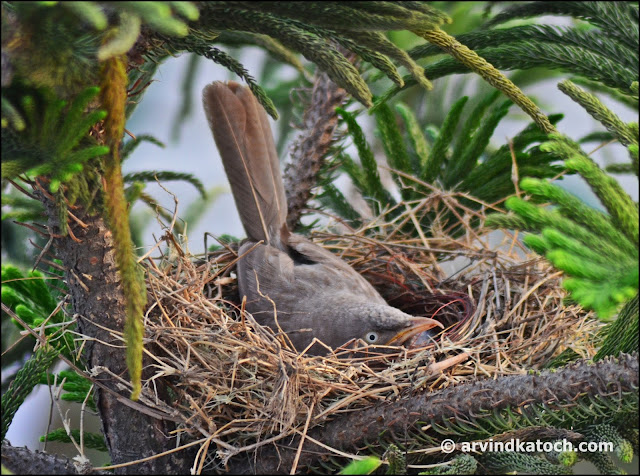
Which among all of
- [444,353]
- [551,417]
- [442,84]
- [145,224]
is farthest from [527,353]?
[442,84]

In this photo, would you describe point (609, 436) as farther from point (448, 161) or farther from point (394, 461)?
point (448, 161)

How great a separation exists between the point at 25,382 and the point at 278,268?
106 centimetres

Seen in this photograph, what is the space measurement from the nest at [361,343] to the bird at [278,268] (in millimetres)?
103

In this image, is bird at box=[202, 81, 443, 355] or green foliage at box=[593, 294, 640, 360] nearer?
green foliage at box=[593, 294, 640, 360]

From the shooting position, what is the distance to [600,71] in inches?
69.2

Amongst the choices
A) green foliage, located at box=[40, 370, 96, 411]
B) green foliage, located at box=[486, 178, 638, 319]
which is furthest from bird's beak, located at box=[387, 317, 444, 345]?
green foliage, located at box=[486, 178, 638, 319]

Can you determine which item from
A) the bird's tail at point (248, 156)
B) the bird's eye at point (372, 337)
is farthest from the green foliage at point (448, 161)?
the bird's eye at point (372, 337)

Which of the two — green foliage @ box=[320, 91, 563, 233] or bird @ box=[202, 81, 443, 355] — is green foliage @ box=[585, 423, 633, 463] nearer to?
bird @ box=[202, 81, 443, 355]

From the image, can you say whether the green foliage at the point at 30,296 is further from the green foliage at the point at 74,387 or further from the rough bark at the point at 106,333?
the rough bark at the point at 106,333

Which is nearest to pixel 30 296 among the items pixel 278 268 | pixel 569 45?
pixel 278 268

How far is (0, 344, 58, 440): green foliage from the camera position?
5.25 ft

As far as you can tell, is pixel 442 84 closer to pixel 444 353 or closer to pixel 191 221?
pixel 191 221

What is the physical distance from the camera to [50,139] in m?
1.09

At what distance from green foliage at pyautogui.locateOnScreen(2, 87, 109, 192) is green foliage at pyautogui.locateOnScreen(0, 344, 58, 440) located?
2.51 feet
